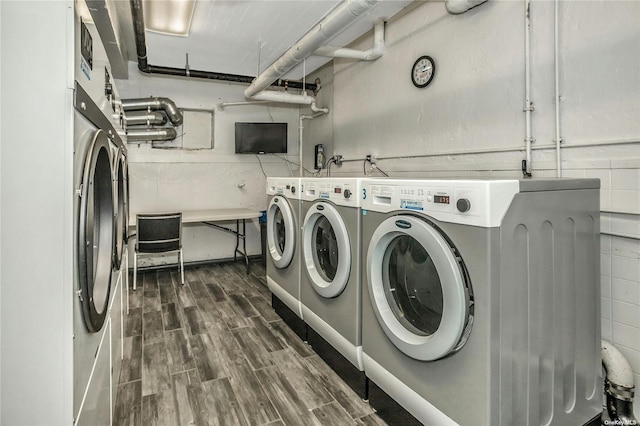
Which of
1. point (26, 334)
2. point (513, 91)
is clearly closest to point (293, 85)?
point (513, 91)

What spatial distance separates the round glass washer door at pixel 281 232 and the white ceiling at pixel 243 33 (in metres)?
1.58

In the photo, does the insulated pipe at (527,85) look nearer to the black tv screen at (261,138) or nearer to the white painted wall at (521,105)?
the white painted wall at (521,105)

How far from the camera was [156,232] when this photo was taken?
3.76 metres

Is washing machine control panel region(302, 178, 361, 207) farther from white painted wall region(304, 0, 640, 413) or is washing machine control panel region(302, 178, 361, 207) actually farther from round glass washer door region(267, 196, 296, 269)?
white painted wall region(304, 0, 640, 413)

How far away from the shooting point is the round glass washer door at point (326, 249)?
205 cm

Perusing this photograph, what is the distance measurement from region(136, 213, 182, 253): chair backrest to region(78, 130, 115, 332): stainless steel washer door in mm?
2316

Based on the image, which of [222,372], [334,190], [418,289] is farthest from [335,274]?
[222,372]

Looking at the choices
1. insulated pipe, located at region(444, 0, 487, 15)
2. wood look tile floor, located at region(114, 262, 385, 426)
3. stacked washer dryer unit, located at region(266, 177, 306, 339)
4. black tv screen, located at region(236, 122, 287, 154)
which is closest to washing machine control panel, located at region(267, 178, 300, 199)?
stacked washer dryer unit, located at region(266, 177, 306, 339)

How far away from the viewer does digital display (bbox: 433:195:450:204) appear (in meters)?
1.36

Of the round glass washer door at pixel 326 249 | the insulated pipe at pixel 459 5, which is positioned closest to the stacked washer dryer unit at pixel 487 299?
the round glass washer door at pixel 326 249

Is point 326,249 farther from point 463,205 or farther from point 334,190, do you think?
point 463,205

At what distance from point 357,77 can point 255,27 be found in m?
1.22

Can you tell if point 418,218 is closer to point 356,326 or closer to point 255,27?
point 356,326

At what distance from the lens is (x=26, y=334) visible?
831 mm
